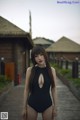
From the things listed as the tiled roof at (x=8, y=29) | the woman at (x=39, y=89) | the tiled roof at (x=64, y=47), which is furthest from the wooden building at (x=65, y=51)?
the woman at (x=39, y=89)

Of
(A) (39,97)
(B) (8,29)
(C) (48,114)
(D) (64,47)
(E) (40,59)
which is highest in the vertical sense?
(B) (8,29)

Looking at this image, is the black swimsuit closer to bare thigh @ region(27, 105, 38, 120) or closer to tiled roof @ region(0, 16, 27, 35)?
bare thigh @ region(27, 105, 38, 120)

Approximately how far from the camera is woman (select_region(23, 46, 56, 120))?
3.83 meters

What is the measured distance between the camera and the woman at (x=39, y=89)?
12.6 feet

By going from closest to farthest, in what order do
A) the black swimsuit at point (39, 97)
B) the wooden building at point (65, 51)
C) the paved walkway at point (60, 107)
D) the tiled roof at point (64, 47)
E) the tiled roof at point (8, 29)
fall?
the black swimsuit at point (39, 97), the paved walkway at point (60, 107), the tiled roof at point (8, 29), the wooden building at point (65, 51), the tiled roof at point (64, 47)

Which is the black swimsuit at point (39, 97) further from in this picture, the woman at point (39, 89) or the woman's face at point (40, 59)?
the woman's face at point (40, 59)

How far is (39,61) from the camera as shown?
3869 millimetres

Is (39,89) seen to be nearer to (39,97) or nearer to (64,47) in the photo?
(39,97)

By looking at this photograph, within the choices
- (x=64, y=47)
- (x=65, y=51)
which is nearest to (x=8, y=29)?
(x=65, y=51)

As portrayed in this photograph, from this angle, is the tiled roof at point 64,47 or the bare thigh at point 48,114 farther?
the tiled roof at point 64,47

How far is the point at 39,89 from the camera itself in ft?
12.6

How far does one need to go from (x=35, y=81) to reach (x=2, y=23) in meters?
12.2

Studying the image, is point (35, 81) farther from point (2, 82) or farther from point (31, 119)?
point (2, 82)

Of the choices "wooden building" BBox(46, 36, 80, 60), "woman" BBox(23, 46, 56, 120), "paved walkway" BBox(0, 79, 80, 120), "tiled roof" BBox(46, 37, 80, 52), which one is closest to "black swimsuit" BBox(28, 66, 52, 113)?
"woman" BBox(23, 46, 56, 120)
